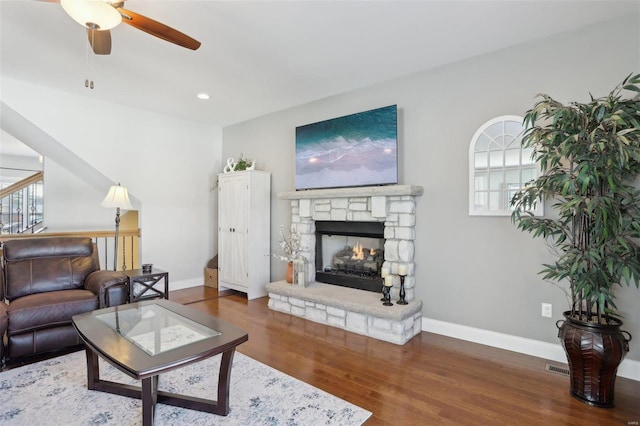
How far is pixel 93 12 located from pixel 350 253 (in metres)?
3.42

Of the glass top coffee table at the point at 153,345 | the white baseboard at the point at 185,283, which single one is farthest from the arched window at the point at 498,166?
the white baseboard at the point at 185,283

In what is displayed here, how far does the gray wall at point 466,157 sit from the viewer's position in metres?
2.63

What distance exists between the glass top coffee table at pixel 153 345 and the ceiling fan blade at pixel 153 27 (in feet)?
6.01

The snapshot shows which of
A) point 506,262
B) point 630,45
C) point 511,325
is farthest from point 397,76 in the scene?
point 511,325

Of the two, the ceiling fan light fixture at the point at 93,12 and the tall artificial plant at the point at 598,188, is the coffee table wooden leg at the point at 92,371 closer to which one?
the ceiling fan light fixture at the point at 93,12

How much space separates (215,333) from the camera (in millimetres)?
2023

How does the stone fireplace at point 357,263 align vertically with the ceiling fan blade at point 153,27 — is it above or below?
below

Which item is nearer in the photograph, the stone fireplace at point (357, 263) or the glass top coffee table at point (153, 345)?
the glass top coffee table at point (153, 345)

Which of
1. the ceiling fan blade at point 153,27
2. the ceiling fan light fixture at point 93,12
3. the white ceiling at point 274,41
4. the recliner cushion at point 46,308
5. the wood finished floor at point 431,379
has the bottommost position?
the wood finished floor at point 431,379

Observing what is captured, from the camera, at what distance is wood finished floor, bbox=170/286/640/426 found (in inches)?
79.7

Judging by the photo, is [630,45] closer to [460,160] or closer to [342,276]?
[460,160]

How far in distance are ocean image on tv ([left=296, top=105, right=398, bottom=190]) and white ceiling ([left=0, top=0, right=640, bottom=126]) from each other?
455 millimetres

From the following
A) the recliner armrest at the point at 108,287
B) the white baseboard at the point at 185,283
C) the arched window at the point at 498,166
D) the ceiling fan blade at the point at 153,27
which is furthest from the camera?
the white baseboard at the point at 185,283

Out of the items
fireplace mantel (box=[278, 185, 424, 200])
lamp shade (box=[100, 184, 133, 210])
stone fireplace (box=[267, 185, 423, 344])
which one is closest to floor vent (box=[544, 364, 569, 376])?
stone fireplace (box=[267, 185, 423, 344])
